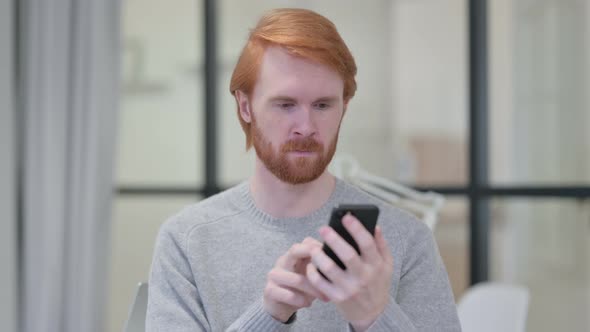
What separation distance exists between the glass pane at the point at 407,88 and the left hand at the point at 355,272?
2.17 m

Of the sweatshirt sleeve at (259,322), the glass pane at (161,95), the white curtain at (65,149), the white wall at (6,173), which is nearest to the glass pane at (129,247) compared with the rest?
the glass pane at (161,95)

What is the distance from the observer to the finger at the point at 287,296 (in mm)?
971

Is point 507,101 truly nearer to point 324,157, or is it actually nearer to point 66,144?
point 66,144

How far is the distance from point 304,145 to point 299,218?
159 millimetres

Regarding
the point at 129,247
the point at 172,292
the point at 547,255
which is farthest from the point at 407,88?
the point at 172,292

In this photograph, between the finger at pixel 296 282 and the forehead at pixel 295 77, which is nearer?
the finger at pixel 296 282

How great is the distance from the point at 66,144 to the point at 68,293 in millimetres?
559

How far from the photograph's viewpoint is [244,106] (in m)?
1.20

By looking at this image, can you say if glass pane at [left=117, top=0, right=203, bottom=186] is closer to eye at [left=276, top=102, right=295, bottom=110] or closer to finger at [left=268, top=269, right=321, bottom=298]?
eye at [left=276, top=102, right=295, bottom=110]

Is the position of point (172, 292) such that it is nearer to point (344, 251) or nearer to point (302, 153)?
point (302, 153)

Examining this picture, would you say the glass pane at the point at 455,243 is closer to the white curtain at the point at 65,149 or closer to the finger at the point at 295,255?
the white curtain at the point at 65,149

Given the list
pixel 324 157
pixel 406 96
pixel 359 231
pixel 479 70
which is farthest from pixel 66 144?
pixel 359 231

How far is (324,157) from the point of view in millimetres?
1118

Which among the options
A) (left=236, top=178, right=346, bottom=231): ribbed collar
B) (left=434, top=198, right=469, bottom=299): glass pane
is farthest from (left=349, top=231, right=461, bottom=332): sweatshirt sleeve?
(left=434, top=198, right=469, bottom=299): glass pane
